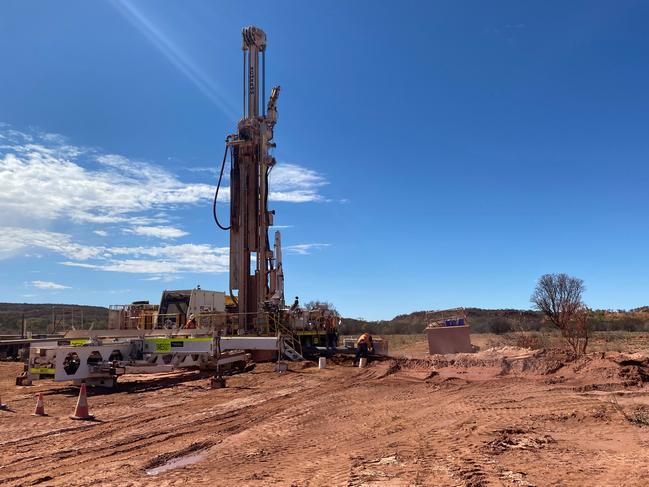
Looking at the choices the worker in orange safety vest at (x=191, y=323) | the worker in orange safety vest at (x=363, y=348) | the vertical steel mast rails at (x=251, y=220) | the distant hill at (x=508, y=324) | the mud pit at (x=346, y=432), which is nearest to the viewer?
the mud pit at (x=346, y=432)

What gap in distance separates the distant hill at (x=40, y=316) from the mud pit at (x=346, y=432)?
32.8m

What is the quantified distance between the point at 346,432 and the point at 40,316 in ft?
258

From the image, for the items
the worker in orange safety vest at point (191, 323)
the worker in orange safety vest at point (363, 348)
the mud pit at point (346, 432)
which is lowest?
the mud pit at point (346, 432)

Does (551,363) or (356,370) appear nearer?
(551,363)

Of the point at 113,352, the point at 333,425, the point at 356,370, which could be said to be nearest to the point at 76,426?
the point at 333,425

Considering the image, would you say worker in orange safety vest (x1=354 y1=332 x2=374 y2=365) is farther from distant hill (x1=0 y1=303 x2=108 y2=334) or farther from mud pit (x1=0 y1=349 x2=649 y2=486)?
distant hill (x1=0 y1=303 x2=108 y2=334)

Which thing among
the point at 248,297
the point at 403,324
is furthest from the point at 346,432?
the point at 403,324

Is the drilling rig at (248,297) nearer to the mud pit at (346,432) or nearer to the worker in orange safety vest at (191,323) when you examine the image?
the worker in orange safety vest at (191,323)

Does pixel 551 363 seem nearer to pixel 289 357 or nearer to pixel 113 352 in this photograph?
pixel 289 357

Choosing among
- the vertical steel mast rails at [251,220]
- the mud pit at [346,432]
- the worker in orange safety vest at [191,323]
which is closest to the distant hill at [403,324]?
the vertical steel mast rails at [251,220]

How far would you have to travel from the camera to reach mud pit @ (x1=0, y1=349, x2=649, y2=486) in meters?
5.84

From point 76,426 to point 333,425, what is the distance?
14.4ft

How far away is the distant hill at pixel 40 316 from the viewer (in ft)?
159

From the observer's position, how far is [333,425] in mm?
8797
